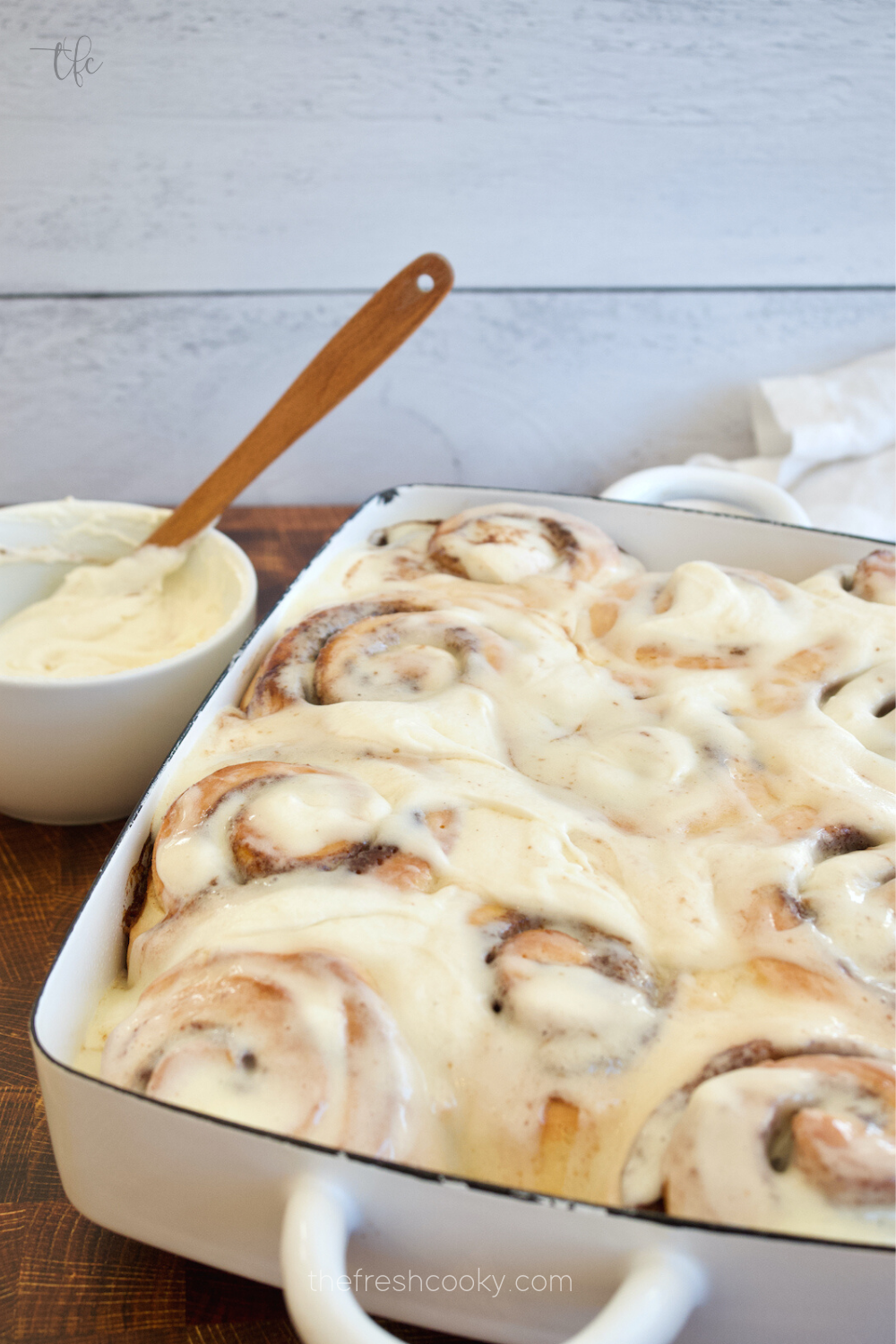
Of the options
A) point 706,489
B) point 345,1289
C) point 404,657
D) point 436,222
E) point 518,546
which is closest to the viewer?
point 345,1289

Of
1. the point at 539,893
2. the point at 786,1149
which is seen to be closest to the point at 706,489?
the point at 539,893

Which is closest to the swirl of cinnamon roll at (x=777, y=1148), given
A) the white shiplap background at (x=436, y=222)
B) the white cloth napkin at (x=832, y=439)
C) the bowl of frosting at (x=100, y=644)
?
the bowl of frosting at (x=100, y=644)

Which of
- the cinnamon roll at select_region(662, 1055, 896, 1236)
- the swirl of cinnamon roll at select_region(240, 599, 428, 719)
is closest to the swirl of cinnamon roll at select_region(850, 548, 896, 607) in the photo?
the swirl of cinnamon roll at select_region(240, 599, 428, 719)

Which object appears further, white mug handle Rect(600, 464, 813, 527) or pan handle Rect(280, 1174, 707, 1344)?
white mug handle Rect(600, 464, 813, 527)

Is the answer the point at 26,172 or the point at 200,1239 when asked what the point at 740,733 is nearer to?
the point at 200,1239

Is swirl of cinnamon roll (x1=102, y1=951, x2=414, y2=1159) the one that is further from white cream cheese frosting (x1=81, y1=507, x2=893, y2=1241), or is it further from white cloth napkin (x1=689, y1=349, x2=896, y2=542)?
white cloth napkin (x1=689, y1=349, x2=896, y2=542)

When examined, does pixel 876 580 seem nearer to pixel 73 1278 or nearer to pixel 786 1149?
pixel 786 1149

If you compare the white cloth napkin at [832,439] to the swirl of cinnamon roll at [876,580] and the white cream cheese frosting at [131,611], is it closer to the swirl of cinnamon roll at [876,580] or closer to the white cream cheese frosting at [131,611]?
the swirl of cinnamon roll at [876,580]
